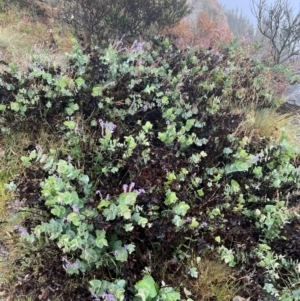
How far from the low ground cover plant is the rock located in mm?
1853

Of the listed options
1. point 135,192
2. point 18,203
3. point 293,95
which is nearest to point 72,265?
point 135,192

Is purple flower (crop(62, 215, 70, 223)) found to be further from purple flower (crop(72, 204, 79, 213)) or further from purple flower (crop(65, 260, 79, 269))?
purple flower (crop(65, 260, 79, 269))

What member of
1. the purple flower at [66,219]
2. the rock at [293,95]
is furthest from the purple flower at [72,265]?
the rock at [293,95]

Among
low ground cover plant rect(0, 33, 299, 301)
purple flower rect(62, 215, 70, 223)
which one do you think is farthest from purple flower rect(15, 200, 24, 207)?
purple flower rect(62, 215, 70, 223)

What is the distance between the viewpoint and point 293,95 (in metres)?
4.97

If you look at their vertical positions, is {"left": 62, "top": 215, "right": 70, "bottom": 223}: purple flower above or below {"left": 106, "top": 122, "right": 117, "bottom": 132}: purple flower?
below

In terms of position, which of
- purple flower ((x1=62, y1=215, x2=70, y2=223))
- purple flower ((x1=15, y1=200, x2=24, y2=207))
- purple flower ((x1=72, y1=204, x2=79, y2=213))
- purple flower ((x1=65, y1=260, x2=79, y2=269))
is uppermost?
purple flower ((x1=72, y1=204, x2=79, y2=213))

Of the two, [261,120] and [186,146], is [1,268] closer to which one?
[186,146]

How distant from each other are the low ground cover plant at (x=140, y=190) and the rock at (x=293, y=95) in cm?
185

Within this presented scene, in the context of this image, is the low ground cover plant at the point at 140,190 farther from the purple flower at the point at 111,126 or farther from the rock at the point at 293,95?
the rock at the point at 293,95

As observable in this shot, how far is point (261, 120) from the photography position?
3746mm

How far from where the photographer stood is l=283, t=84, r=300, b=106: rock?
4858mm

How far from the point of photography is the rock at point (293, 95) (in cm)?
486

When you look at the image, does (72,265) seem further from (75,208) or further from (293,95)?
(293,95)
